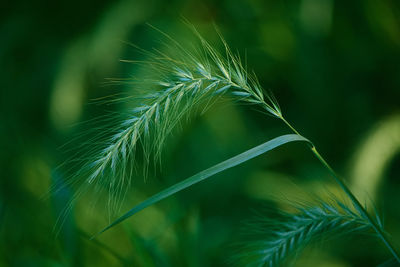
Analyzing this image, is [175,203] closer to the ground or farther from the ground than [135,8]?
closer to the ground

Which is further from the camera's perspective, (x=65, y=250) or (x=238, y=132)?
(x=238, y=132)

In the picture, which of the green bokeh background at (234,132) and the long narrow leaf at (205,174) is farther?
the green bokeh background at (234,132)

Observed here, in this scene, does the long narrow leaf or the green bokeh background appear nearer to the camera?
the long narrow leaf

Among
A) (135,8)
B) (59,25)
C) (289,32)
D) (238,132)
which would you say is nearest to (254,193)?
(238,132)

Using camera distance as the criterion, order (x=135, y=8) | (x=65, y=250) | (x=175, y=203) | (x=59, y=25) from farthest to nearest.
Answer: (x=59, y=25), (x=135, y=8), (x=175, y=203), (x=65, y=250)

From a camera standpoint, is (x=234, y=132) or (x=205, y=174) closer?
(x=205, y=174)

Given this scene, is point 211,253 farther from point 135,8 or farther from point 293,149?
point 135,8

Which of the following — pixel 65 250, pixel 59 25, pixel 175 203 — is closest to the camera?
pixel 65 250

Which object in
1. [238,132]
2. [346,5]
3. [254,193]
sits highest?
[346,5]
